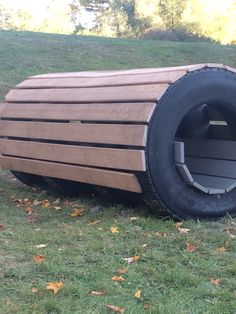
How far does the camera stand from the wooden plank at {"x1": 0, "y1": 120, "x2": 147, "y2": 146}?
446 cm

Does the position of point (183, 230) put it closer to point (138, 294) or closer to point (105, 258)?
point (105, 258)

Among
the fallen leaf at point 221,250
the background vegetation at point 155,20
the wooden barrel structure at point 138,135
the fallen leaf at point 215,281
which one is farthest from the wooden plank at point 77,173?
the background vegetation at point 155,20

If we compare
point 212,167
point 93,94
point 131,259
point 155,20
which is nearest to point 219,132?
point 212,167

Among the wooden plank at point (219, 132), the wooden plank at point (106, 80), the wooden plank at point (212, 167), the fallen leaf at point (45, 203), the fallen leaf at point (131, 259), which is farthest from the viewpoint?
the wooden plank at point (219, 132)

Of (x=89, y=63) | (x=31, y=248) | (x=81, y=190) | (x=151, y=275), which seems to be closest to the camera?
(x=151, y=275)

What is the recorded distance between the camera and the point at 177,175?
4.62 metres

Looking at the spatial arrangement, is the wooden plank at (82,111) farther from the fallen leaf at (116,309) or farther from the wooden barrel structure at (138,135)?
the fallen leaf at (116,309)

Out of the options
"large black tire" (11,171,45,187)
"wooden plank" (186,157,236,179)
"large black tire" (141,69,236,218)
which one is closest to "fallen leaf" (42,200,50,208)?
"large black tire" (11,171,45,187)

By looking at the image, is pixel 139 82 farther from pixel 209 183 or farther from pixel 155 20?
pixel 155 20

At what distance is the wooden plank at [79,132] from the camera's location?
4.46 m

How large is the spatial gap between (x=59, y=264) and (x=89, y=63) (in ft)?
37.3

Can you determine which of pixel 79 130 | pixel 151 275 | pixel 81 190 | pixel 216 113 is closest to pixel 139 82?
pixel 79 130

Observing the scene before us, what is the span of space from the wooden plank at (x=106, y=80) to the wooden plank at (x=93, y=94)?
55mm

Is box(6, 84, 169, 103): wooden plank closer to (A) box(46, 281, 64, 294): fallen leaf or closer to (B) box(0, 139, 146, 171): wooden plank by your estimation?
(B) box(0, 139, 146, 171): wooden plank
